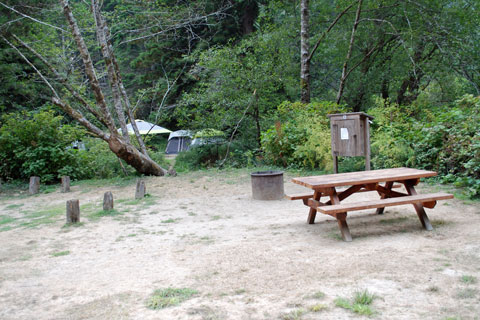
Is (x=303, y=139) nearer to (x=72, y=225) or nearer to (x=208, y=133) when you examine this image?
(x=208, y=133)

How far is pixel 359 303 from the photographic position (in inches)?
114

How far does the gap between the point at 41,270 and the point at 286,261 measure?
2.61 meters

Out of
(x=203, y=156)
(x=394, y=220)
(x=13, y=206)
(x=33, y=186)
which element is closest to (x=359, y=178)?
(x=394, y=220)

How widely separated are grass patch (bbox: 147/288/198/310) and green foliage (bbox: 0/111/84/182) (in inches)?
378

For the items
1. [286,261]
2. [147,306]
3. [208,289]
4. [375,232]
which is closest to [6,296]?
[147,306]

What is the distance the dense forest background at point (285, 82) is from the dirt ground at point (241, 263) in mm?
3660

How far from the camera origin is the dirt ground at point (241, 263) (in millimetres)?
2992

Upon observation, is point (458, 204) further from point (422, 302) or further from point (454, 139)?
point (422, 302)

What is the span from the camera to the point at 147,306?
3100 millimetres

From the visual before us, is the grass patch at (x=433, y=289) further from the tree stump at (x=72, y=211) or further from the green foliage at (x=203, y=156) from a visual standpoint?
the green foliage at (x=203, y=156)

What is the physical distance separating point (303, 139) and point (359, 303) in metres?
8.65

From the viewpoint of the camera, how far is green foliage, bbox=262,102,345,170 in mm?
10391

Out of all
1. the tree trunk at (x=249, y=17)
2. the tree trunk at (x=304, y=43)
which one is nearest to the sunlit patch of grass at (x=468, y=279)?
the tree trunk at (x=304, y=43)

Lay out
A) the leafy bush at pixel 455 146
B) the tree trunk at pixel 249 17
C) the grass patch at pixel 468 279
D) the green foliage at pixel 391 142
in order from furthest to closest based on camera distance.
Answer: the tree trunk at pixel 249 17 → the green foliage at pixel 391 142 → the leafy bush at pixel 455 146 → the grass patch at pixel 468 279
